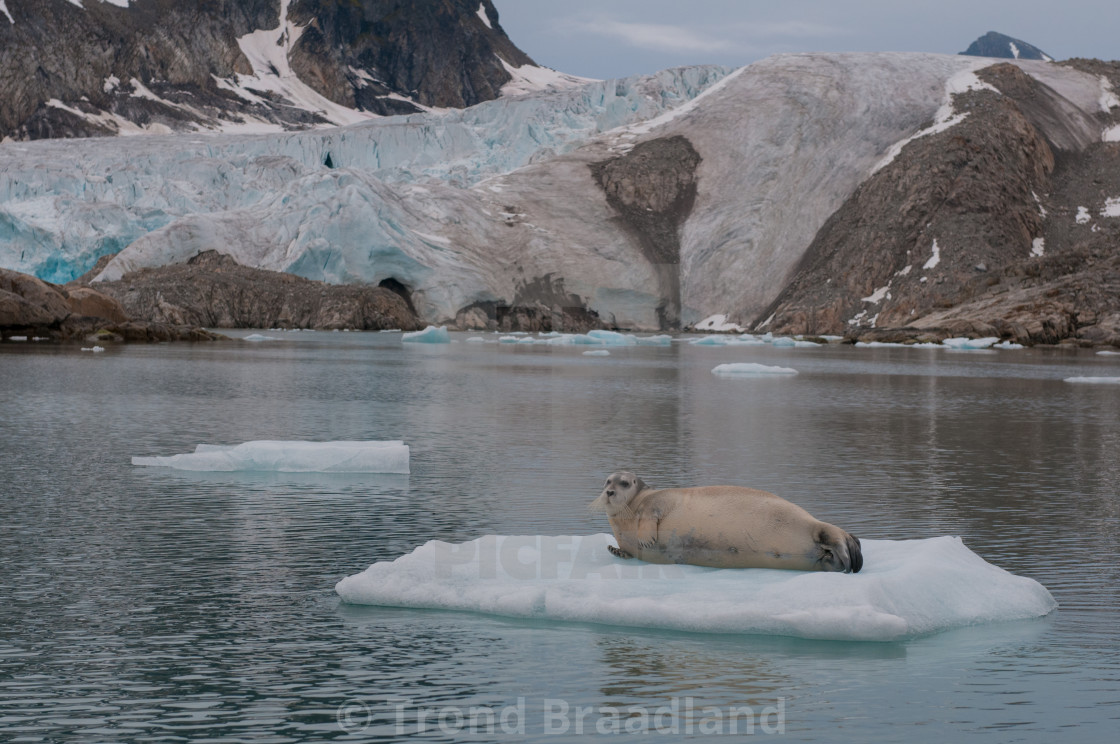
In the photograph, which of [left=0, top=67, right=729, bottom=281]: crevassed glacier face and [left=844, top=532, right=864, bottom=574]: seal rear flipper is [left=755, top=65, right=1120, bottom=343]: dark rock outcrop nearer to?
[left=0, top=67, right=729, bottom=281]: crevassed glacier face

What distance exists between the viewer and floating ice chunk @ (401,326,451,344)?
55.3 m

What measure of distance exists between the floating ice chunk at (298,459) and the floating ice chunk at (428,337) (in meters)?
42.0

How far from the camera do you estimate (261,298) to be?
73.3 meters

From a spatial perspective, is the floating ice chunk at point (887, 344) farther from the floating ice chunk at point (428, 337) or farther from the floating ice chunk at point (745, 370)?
the floating ice chunk at point (745, 370)

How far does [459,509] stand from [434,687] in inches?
200

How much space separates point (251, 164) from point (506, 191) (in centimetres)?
2042

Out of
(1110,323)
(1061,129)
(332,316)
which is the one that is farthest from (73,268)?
(1061,129)

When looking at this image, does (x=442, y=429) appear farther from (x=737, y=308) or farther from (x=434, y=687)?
(x=737, y=308)

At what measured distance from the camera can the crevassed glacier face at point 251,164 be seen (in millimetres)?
77750

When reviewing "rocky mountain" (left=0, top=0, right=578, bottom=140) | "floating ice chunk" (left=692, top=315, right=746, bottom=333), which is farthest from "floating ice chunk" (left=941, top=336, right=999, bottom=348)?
"rocky mountain" (left=0, top=0, right=578, bottom=140)

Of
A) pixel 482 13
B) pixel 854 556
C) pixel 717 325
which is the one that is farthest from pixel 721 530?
pixel 482 13

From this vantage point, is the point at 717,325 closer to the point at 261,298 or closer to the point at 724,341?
the point at 724,341

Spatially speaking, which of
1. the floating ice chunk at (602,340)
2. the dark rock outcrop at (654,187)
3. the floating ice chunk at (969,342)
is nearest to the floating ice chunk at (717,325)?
the dark rock outcrop at (654,187)

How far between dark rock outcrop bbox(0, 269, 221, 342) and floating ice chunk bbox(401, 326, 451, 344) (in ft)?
30.5
